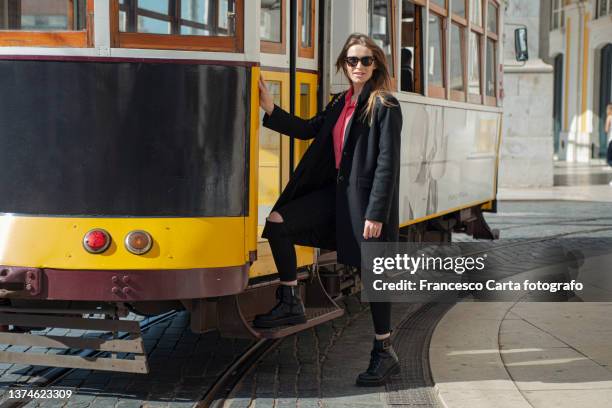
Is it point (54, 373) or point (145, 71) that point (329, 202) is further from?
point (54, 373)

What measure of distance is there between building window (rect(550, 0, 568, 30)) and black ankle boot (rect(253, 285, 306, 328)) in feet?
111

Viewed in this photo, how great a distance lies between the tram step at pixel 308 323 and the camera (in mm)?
6156

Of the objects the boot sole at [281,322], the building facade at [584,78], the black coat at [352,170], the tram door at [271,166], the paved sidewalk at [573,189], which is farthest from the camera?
the building facade at [584,78]

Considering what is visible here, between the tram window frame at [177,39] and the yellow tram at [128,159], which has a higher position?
the tram window frame at [177,39]

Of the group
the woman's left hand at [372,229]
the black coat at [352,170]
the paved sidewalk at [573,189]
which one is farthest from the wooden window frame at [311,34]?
the paved sidewalk at [573,189]

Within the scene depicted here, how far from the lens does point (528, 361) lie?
6867 millimetres

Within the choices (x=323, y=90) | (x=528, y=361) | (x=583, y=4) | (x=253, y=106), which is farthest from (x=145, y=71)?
(x=583, y=4)

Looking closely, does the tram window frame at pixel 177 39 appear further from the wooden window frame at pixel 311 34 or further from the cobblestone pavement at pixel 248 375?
the cobblestone pavement at pixel 248 375

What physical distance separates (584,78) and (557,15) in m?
4.98

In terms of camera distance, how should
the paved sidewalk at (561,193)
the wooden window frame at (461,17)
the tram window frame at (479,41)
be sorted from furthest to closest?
the paved sidewalk at (561,193), the tram window frame at (479,41), the wooden window frame at (461,17)

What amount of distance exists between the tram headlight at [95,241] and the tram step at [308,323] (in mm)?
993

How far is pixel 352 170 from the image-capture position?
244 inches

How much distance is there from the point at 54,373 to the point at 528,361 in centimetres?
277

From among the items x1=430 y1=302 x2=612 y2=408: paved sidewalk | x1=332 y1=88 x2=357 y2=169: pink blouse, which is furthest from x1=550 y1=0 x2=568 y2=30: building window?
x1=332 y1=88 x2=357 y2=169: pink blouse
